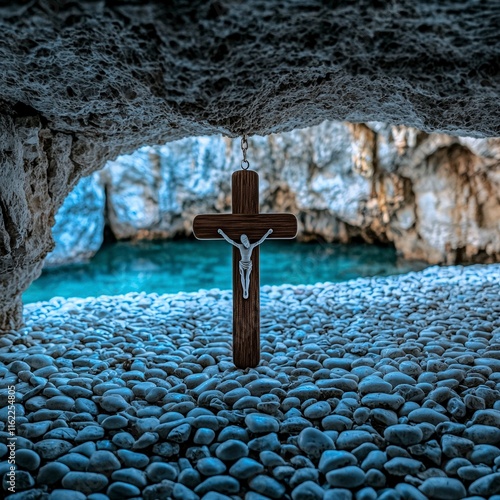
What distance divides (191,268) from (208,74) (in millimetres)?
7524

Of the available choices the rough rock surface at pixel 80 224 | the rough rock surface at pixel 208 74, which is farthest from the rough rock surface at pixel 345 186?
the rough rock surface at pixel 208 74

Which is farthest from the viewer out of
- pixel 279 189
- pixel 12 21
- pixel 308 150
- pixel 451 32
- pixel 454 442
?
pixel 279 189

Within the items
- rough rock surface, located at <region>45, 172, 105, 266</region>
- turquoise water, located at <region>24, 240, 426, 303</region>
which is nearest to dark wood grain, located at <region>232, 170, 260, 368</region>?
turquoise water, located at <region>24, 240, 426, 303</region>

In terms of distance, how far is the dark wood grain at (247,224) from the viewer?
2.11m

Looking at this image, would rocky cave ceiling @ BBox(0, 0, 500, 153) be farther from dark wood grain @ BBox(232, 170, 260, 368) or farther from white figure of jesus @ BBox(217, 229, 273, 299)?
white figure of jesus @ BBox(217, 229, 273, 299)

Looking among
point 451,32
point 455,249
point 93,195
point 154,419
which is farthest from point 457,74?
point 93,195

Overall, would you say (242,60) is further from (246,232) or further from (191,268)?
(191,268)

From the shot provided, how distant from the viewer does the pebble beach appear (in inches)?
48.8

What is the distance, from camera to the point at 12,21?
3.68ft

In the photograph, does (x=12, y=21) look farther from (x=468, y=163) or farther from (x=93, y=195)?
(x=93, y=195)

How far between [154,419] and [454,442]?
1.02 metres

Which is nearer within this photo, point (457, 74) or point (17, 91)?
point (457, 74)

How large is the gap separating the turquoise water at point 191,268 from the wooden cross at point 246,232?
454 cm

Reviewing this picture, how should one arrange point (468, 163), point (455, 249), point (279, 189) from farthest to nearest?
point (279, 189)
point (455, 249)
point (468, 163)
